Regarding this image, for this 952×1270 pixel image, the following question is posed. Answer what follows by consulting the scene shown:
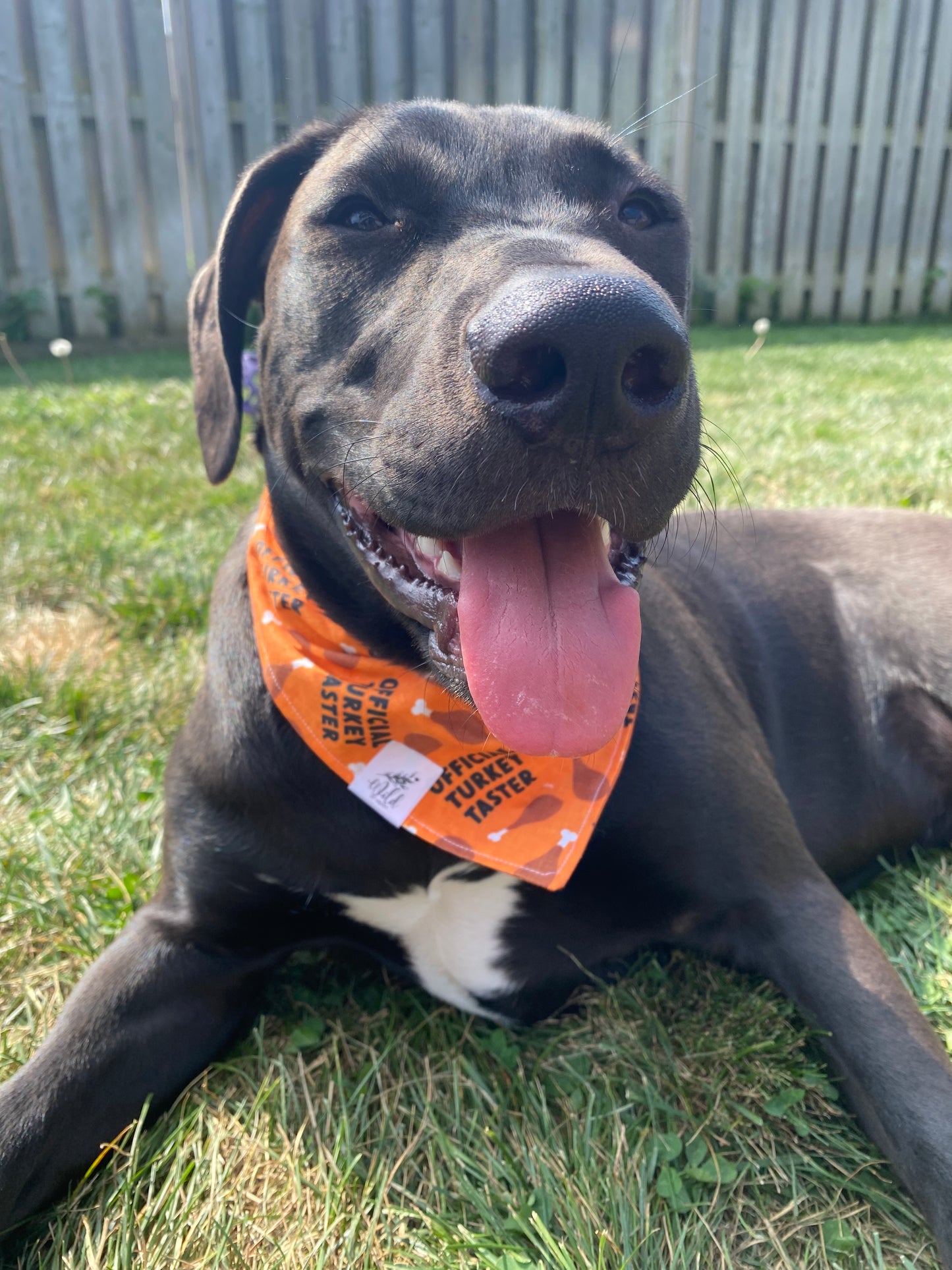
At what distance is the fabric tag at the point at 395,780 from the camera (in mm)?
1814

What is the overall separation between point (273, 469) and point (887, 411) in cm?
535

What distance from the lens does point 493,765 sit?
193 cm

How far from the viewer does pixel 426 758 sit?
1909 mm

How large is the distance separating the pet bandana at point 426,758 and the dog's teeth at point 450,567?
0.27 meters

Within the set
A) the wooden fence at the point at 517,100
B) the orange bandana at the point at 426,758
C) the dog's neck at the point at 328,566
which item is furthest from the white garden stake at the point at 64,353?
the orange bandana at the point at 426,758

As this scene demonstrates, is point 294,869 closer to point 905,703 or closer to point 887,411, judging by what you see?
point 905,703

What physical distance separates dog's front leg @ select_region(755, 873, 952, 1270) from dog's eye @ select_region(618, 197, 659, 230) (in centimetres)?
132

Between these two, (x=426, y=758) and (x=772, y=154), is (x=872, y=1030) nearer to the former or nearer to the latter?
(x=426, y=758)

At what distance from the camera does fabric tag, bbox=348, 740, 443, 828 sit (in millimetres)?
1814

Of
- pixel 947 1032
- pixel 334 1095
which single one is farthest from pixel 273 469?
pixel 947 1032

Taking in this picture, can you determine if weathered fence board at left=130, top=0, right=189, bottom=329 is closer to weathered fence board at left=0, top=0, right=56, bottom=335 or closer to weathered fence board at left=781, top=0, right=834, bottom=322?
weathered fence board at left=0, top=0, right=56, bottom=335

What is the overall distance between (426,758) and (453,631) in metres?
0.39

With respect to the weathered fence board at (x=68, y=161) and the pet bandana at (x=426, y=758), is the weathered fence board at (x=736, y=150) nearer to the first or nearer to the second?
the weathered fence board at (x=68, y=161)

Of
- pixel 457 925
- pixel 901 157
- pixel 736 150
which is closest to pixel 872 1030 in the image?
pixel 457 925
